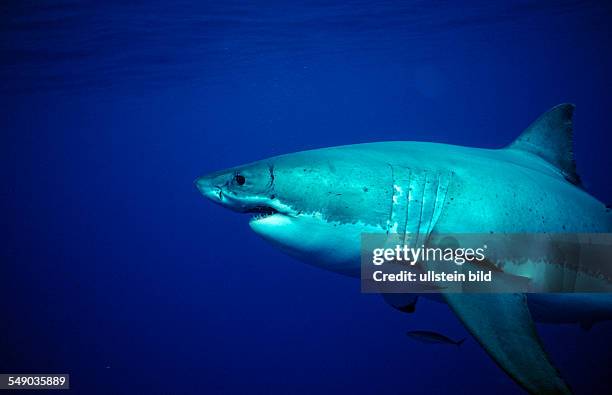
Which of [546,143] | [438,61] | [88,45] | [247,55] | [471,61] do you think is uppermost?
[471,61]

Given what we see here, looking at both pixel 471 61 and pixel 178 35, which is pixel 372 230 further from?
pixel 471 61

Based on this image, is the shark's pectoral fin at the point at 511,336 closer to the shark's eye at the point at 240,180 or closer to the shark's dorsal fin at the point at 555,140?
the shark's eye at the point at 240,180

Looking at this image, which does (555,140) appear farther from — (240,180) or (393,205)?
(240,180)

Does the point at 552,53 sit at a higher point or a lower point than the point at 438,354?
higher

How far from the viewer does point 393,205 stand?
245 cm

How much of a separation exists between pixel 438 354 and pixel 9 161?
67.0 metres

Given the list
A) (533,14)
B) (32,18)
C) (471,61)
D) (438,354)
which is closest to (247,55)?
(32,18)

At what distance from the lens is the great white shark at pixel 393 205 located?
2.21 meters

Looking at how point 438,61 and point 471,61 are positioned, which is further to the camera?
point 471,61

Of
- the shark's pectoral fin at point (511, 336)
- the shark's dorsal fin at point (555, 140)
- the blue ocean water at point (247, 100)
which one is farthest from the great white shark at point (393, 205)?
the blue ocean water at point (247, 100)

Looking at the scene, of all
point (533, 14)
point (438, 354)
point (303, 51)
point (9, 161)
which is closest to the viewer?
point (438, 354)

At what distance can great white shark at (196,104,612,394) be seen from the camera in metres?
2.21

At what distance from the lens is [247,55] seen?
22.1 metres

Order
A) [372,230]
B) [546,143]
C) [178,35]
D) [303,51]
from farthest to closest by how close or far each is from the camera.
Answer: [303,51] → [178,35] → [546,143] → [372,230]
